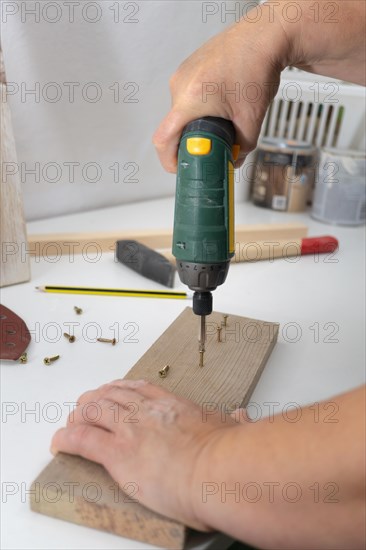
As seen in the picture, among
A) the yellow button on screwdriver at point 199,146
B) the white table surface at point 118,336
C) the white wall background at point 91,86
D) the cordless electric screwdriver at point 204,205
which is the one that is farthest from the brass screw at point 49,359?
the white wall background at point 91,86

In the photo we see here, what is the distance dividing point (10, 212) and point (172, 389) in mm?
508

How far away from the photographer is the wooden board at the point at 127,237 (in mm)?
1265

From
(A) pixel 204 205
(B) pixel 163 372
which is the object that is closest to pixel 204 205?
(A) pixel 204 205

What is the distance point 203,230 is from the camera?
Answer: 0.76 m

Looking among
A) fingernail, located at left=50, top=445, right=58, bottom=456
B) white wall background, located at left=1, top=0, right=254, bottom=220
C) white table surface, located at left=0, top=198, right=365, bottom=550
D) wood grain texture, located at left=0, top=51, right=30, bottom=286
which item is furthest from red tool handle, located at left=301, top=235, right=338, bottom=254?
fingernail, located at left=50, top=445, right=58, bottom=456

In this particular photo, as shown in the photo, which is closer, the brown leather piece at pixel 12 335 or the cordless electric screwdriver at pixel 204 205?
the cordless electric screwdriver at pixel 204 205

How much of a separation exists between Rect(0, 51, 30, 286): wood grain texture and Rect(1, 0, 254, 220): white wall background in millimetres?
260

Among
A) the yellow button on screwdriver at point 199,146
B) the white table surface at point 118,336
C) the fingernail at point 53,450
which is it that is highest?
the yellow button on screwdriver at point 199,146

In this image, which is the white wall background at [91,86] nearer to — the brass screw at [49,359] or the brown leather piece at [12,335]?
the brown leather piece at [12,335]

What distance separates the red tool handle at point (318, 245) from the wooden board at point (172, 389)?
413 mm

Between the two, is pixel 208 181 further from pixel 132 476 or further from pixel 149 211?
pixel 149 211

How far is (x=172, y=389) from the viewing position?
77 cm

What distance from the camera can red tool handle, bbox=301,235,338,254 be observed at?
1327mm

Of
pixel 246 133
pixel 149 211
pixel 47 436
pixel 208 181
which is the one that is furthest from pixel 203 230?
pixel 149 211
